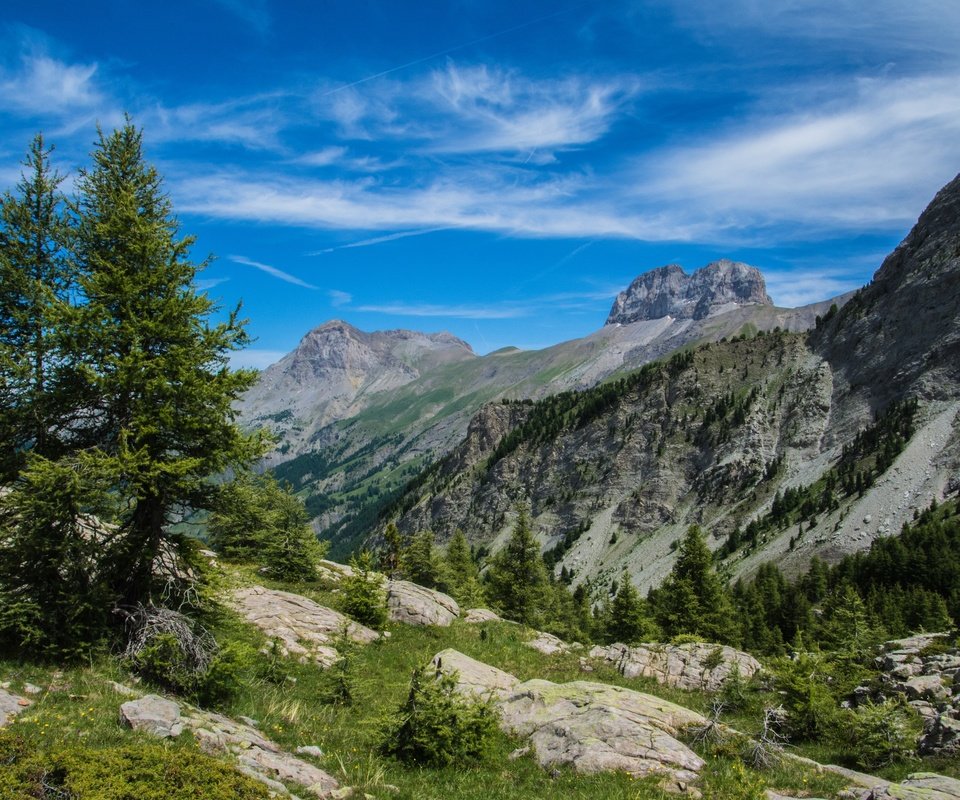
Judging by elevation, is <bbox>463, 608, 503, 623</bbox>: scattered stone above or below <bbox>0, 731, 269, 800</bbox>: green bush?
below

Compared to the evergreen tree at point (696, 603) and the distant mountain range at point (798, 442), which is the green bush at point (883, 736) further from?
the distant mountain range at point (798, 442)

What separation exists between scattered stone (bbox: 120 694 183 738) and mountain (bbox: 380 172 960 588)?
12499cm

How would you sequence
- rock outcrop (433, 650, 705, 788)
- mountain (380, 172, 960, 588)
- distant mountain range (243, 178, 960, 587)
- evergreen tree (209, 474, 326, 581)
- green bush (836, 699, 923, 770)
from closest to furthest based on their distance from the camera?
1. rock outcrop (433, 650, 705, 788)
2. green bush (836, 699, 923, 770)
3. evergreen tree (209, 474, 326, 581)
4. mountain (380, 172, 960, 588)
5. distant mountain range (243, 178, 960, 587)

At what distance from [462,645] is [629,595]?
27818 mm

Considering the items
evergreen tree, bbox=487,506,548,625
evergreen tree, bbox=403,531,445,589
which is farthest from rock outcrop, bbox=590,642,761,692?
evergreen tree, bbox=403,531,445,589

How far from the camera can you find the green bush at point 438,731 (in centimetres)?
1429

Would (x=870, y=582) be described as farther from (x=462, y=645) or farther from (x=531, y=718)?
(x=531, y=718)

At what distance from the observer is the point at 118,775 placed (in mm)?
8500

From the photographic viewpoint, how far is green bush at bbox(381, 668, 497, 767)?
14.3 metres

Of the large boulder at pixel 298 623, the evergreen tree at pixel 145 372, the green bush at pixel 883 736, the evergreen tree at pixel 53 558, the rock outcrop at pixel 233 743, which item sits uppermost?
the evergreen tree at pixel 145 372

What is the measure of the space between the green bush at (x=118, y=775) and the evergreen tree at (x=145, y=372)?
23.6ft

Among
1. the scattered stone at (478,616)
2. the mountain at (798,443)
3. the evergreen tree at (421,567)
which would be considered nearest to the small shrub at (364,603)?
the scattered stone at (478,616)

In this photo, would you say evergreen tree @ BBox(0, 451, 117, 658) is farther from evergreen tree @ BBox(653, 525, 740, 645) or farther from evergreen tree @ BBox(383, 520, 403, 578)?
evergreen tree @ BBox(653, 525, 740, 645)

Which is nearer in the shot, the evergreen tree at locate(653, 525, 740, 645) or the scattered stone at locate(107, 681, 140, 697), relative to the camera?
the scattered stone at locate(107, 681, 140, 697)
